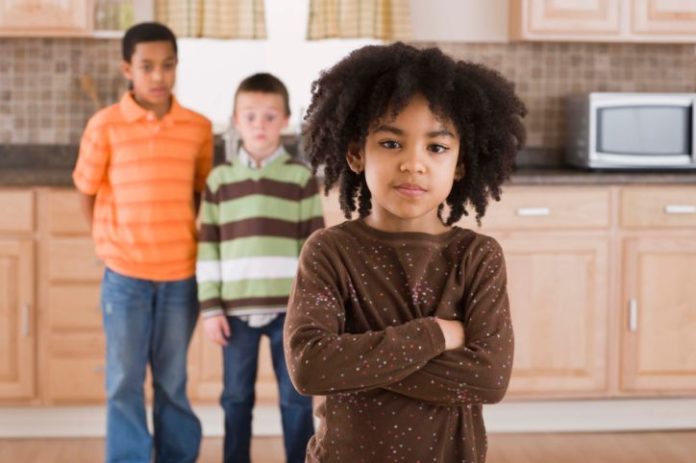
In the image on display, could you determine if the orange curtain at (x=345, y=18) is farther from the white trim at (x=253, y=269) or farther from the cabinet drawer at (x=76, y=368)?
the white trim at (x=253, y=269)

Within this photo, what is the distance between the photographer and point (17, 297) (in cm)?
379

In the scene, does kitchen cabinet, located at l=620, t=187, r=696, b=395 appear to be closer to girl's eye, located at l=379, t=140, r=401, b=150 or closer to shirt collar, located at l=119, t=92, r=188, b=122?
shirt collar, located at l=119, t=92, r=188, b=122

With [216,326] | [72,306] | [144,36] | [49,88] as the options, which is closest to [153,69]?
[144,36]

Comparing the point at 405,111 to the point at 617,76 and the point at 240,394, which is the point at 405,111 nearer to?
the point at 240,394

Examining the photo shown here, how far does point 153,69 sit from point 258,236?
1.67 ft

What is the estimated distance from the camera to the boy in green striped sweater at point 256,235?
290 cm

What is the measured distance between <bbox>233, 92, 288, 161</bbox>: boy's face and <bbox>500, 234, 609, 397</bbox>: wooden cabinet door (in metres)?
1.24

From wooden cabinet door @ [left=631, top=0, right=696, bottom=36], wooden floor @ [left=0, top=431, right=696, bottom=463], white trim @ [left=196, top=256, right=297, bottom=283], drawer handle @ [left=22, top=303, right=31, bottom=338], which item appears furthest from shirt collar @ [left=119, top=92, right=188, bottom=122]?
wooden cabinet door @ [left=631, top=0, right=696, bottom=36]

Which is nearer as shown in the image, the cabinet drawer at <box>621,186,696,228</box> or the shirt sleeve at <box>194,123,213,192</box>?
the shirt sleeve at <box>194,123,213,192</box>

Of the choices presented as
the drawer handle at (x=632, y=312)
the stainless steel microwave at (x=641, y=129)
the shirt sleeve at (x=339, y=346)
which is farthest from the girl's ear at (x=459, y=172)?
the stainless steel microwave at (x=641, y=129)

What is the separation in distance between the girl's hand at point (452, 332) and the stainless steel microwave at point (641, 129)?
2.79 meters

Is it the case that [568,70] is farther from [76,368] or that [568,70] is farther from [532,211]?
[76,368]

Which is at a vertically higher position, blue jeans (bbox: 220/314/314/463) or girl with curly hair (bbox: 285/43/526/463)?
girl with curly hair (bbox: 285/43/526/463)

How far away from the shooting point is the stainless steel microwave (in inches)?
163
